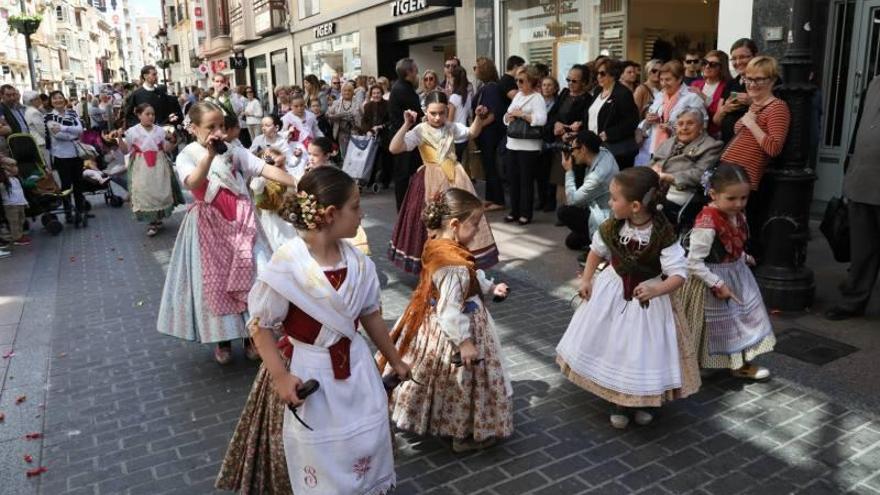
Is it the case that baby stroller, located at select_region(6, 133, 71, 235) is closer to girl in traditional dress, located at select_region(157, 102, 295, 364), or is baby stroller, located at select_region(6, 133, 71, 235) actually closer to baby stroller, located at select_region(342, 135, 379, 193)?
baby stroller, located at select_region(342, 135, 379, 193)

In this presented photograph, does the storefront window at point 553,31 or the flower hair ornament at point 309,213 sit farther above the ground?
the storefront window at point 553,31

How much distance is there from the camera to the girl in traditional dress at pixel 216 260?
4.64 meters

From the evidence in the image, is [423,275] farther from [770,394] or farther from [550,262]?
[550,262]

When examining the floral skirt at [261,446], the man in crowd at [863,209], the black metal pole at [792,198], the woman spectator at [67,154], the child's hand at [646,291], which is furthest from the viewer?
the woman spectator at [67,154]

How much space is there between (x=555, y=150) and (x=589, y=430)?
5.87m

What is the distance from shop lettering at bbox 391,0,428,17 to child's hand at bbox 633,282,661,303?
1142 centimetres

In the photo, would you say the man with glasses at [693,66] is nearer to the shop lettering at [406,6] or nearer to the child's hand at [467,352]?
the child's hand at [467,352]

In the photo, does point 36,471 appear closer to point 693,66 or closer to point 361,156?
point 693,66

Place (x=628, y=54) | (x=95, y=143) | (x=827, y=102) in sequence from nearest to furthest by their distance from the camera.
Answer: (x=827, y=102), (x=628, y=54), (x=95, y=143)

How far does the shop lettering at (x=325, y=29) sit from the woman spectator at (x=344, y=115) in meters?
6.96

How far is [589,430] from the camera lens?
3.78m

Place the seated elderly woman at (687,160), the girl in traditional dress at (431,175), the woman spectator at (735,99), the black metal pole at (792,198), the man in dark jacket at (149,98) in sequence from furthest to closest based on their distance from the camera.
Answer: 1. the man in dark jacket at (149,98)
2. the girl in traditional dress at (431,175)
3. the woman spectator at (735,99)
4. the seated elderly woman at (687,160)
5. the black metal pole at (792,198)

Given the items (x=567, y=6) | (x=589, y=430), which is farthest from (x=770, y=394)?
(x=567, y=6)

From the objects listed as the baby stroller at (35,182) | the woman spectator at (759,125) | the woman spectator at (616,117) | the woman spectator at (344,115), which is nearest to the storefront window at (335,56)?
the woman spectator at (344,115)
